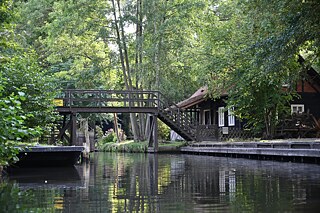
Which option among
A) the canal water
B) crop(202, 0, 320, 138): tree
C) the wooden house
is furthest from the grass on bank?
the canal water

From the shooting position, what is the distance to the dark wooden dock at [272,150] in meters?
17.7

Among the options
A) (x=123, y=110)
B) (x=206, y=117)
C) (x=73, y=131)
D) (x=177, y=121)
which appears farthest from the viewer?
(x=206, y=117)

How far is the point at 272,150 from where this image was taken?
796 inches

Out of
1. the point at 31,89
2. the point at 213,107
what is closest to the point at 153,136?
the point at 213,107

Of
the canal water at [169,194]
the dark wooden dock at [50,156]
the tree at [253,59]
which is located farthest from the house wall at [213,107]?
the canal water at [169,194]

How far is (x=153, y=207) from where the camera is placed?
782 centimetres

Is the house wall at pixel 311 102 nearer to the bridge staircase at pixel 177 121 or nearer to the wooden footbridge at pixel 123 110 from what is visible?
the bridge staircase at pixel 177 121

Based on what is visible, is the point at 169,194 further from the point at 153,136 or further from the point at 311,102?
the point at 311,102

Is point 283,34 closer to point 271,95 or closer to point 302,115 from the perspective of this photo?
point 271,95

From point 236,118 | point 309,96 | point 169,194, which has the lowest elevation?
point 169,194

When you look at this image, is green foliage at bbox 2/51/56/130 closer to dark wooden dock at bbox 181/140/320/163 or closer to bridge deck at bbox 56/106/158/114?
bridge deck at bbox 56/106/158/114

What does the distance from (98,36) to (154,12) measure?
4.23 meters

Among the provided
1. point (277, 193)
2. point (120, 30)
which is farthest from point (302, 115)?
point (277, 193)

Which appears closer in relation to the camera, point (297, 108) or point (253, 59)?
point (253, 59)
